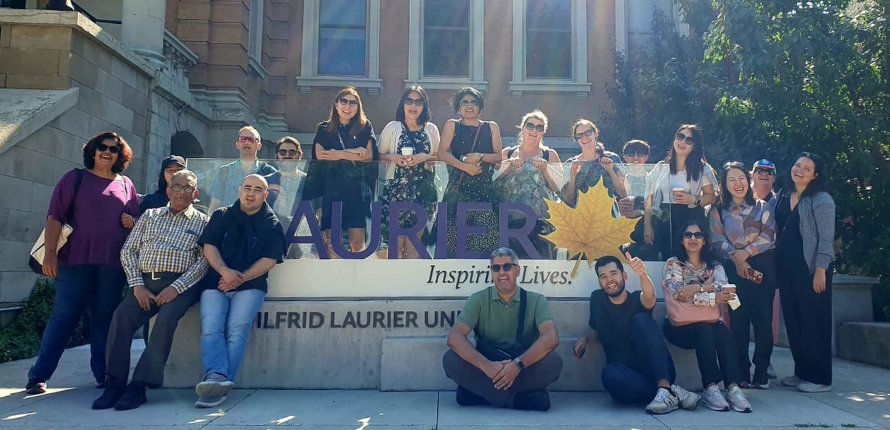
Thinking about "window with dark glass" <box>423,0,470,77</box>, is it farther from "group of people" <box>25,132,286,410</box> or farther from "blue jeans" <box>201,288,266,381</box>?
"blue jeans" <box>201,288,266,381</box>

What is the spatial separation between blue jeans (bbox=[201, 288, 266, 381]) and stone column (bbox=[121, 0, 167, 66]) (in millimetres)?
6832

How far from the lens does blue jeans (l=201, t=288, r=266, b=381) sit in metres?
4.95

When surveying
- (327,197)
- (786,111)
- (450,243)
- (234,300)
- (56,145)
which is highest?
(786,111)

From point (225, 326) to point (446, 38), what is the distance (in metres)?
11.1

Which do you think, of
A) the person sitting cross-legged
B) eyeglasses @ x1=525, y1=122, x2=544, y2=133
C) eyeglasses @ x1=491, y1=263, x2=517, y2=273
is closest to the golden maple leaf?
eyeglasses @ x1=525, y1=122, x2=544, y2=133

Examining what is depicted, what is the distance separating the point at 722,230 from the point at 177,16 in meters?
11.3

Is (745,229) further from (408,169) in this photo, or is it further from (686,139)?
(408,169)

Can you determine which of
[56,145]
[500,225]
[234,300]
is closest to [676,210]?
[500,225]

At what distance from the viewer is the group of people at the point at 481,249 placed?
499 cm

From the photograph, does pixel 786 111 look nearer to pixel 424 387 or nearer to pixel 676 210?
pixel 676 210

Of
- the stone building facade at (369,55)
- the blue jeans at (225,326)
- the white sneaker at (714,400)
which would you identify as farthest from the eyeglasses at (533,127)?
the stone building facade at (369,55)

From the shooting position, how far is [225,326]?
516 cm

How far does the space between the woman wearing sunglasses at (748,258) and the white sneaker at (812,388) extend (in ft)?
0.92

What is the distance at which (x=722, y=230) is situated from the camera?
595cm
